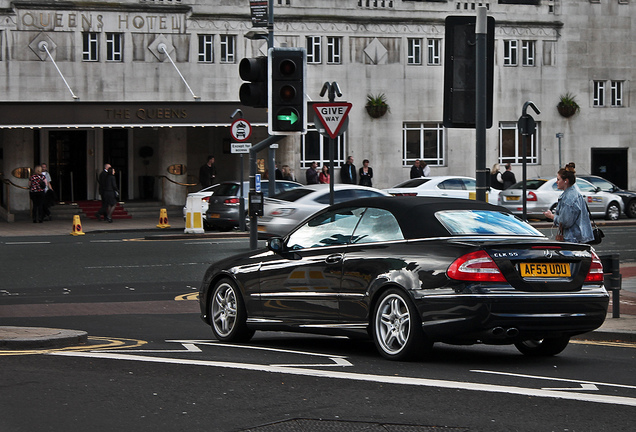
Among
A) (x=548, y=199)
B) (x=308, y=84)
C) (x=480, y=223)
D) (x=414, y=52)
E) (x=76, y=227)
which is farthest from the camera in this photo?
(x=414, y=52)

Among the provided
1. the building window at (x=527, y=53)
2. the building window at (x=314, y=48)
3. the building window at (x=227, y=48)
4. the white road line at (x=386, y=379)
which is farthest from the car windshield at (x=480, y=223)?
the building window at (x=527, y=53)

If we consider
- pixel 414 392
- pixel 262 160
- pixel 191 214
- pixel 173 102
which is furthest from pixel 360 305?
pixel 262 160

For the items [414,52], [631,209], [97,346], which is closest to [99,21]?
[414,52]

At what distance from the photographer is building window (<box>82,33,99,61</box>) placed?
38.7 meters

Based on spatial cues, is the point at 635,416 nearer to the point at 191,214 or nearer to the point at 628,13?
the point at 191,214

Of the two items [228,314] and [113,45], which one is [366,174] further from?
[228,314]

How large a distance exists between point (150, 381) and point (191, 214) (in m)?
21.8

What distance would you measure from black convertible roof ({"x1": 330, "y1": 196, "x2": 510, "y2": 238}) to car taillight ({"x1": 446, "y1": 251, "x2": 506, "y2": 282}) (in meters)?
0.52

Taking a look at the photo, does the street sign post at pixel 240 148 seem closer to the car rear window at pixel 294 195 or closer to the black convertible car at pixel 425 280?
the car rear window at pixel 294 195

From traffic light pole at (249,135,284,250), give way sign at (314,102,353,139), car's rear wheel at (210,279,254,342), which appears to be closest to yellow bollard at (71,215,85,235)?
give way sign at (314,102,353,139)

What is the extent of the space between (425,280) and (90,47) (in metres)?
31.8

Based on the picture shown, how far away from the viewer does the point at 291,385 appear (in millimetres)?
7906

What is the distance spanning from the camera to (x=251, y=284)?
10.7 m

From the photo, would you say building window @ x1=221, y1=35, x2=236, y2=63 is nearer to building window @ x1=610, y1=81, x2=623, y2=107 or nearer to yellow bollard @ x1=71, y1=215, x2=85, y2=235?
yellow bollard @ x1=71, y1=215, x2=85, y2=235
